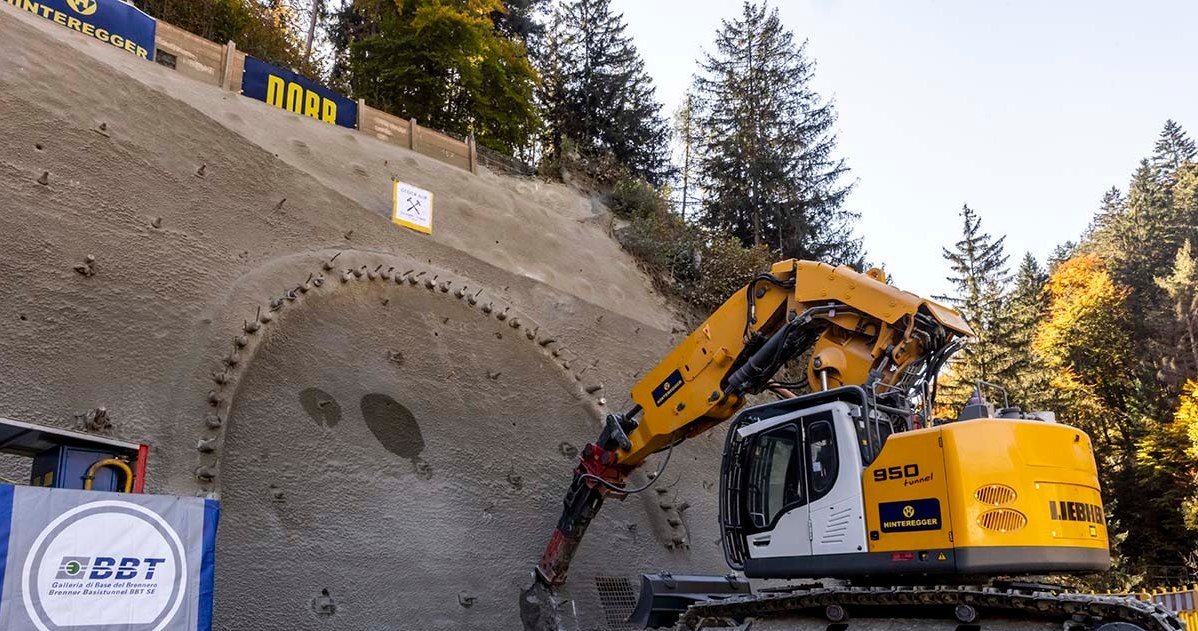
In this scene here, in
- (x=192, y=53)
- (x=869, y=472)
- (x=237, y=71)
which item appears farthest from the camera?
(x=237, y=71)

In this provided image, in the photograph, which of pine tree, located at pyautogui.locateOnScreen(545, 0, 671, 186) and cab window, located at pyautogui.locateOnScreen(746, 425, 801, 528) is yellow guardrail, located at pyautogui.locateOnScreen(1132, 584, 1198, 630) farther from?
pine tree, located at pyautogui.locateOnScreen(545, 0, 671, 186)

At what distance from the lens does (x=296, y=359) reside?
11.1 meters

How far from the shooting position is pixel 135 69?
1430 centimetres

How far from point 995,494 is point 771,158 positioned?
2500cm

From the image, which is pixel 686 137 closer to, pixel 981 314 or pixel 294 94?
pixel 981 314

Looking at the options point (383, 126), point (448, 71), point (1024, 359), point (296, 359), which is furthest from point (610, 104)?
point (296, 359)

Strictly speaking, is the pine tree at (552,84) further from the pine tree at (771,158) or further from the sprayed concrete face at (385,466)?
the sprayed concrete face at (385,466)

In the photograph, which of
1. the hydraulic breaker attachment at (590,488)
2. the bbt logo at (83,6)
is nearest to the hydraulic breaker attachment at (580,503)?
the hydraulic breaker attachment at (590,488)

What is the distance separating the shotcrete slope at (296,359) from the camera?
9234 mm

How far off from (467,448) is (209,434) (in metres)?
3.41

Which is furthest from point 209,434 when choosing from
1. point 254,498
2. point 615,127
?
point 615,127

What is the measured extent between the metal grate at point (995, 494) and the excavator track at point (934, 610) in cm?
62

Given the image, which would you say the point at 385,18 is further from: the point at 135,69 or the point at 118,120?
the point at 118,120

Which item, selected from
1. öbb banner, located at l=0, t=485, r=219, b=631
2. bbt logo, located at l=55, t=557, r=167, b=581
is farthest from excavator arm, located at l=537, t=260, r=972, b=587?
bbt logo, located at l=55, t=557, r=167, b=581
